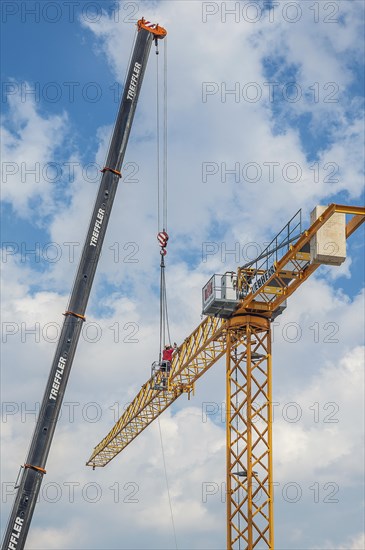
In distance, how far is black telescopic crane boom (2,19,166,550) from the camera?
96.5ft

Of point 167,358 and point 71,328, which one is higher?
point 167,358

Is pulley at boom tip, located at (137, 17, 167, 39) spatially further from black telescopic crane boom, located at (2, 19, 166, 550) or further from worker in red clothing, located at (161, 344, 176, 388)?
worker in red clothing, located at (161, 344, 176, 388)

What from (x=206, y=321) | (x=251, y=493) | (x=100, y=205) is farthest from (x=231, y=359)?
(x=100, y=205)

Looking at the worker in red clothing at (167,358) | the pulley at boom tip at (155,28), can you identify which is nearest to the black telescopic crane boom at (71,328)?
the pulley at boom tip at (155,28)

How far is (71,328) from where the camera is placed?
3138 cm

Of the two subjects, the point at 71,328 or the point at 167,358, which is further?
the point at 167,358

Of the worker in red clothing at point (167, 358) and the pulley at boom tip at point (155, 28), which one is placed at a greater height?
the pulley at boom tip at point (155, 28)

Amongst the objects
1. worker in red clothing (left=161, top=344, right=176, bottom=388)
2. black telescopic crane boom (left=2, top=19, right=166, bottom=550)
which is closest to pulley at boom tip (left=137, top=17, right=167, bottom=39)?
black telescopic crane boom (left=2, top=19, right=166, bottom=550)

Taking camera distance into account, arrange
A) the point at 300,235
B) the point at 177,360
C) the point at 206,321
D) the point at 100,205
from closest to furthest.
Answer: the point at 100,205, the point at 300,235, the point at 206,321, the point at 177,360

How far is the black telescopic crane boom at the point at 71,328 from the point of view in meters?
29.4

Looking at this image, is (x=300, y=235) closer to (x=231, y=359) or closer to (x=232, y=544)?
(x=231, y=359)

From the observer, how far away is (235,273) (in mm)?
42969

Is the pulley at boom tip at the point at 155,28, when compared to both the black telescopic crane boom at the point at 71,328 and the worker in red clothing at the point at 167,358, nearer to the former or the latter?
the black telescopic crane boom at the point at 71,328

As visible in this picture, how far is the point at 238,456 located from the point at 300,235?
39.4 ft
